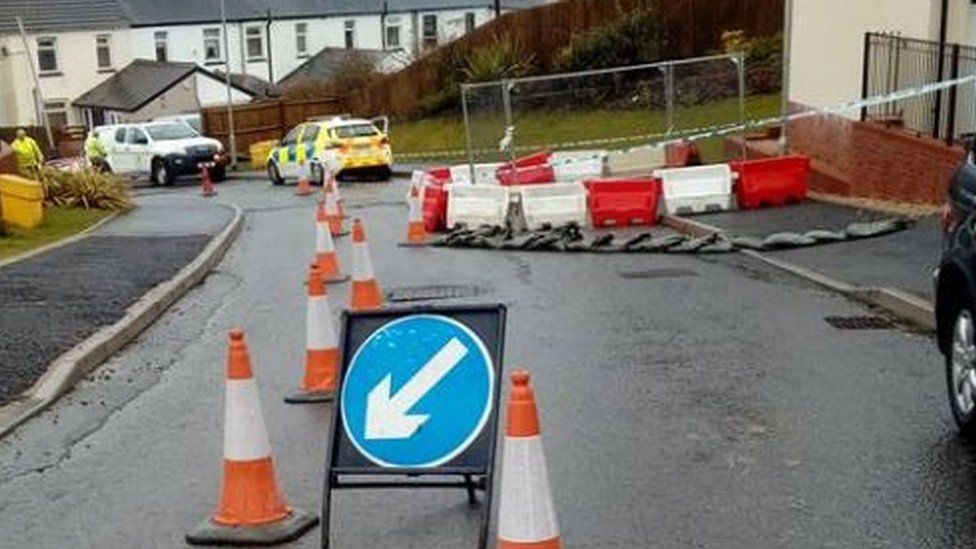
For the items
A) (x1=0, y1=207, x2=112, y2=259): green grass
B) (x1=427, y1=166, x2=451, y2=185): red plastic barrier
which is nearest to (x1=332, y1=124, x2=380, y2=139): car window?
(x1=0, y1=207, x2=112, y2=259): green grass

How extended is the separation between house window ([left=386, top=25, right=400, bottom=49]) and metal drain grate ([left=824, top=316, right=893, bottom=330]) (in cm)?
6319

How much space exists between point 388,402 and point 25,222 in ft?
56.1

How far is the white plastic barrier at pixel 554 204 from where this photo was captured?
747 inches

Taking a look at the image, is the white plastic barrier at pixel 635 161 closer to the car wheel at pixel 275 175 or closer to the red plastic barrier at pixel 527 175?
the red plastic barrier at pixel 527 175

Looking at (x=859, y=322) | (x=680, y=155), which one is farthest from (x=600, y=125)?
(x=859, y=322)

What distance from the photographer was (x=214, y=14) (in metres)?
65.1

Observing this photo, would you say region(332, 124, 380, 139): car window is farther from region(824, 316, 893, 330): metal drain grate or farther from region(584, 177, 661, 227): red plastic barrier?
region(824, 316, 893, 330): metal drain grate

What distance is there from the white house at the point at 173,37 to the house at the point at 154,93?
1.27 meters

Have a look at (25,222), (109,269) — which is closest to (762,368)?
(109,269)

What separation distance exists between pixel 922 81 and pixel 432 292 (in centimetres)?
781

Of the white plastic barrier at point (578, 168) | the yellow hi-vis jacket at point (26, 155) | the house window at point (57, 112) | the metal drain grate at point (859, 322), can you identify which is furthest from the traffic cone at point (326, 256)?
the house window at point (57, 112)

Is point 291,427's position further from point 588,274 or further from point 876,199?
point 876,199

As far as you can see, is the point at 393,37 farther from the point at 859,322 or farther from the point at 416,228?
the point at 859,322

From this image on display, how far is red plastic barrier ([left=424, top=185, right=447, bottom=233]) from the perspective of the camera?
19.8 metres
